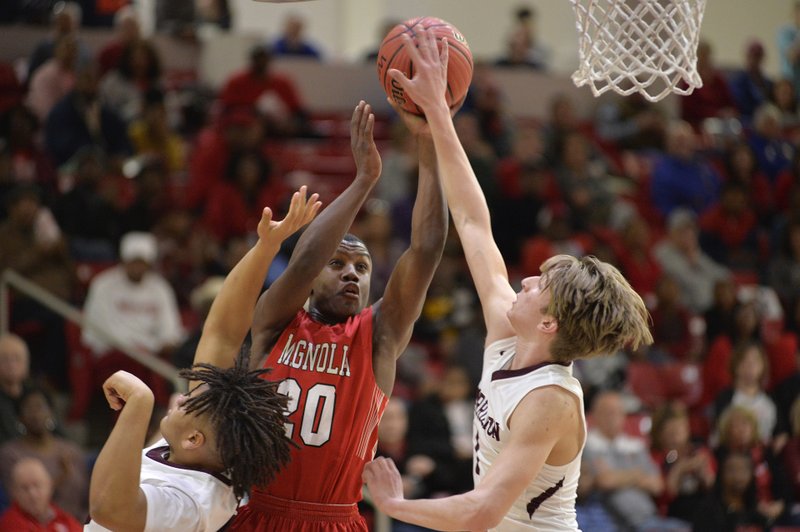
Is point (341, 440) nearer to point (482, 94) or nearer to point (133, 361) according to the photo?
point (133, 361)

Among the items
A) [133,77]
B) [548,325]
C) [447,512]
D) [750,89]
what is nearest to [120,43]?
[133,77]

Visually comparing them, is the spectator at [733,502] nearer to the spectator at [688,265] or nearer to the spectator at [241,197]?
the spectator at [688,265]

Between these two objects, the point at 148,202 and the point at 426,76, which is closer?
the point at 426,76

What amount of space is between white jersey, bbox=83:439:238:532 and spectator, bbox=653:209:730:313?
758 centimetres

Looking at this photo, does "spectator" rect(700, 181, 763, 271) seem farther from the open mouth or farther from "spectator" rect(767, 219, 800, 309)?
the open mouth

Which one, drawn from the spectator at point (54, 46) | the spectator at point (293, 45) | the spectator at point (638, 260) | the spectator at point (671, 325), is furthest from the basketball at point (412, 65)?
the spectator at point (293, 45)

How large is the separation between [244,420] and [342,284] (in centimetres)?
68

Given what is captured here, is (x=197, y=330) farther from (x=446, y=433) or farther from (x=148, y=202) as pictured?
(x=148, y=202)

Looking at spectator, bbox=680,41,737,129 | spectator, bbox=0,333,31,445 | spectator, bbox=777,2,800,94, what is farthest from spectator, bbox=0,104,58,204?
spectator, bbox=777,2,800,94

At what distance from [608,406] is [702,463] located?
2.37 ft

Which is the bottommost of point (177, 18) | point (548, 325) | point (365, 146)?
point (177, 18)

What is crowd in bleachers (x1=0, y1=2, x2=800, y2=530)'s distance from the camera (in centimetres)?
780

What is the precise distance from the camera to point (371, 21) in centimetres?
1496

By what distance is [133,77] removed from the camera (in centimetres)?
1105
